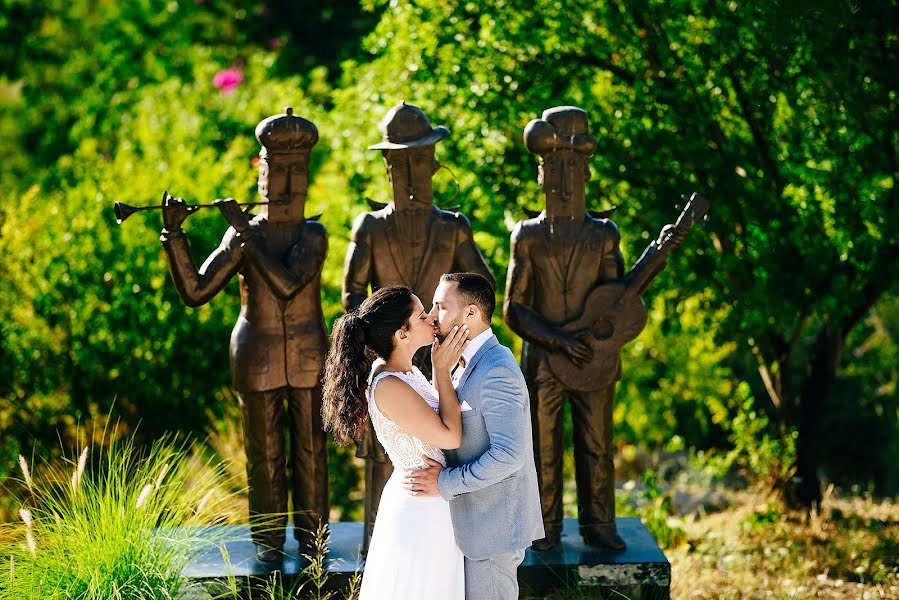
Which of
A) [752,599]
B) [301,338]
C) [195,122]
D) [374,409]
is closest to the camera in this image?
[374,409]

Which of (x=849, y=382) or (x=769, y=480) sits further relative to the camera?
(x=849, y=382)

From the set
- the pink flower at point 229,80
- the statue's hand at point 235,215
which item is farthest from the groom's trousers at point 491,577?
the pink flower at point 229,80

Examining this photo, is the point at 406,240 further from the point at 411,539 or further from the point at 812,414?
the point at 812,414

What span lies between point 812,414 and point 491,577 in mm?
4430

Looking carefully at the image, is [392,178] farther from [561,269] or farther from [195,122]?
[195,122]

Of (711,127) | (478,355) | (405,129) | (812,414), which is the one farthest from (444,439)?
(812,414)

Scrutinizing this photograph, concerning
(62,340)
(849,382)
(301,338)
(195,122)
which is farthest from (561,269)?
(195,122)

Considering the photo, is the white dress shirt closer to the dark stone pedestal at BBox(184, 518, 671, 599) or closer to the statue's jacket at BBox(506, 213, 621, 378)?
the statue's jacket at BBox(506, 213, 621, 378)

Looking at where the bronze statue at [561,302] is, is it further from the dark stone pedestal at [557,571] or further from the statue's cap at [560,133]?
the dark stone pedestal at [557,571]

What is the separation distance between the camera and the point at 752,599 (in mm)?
5898

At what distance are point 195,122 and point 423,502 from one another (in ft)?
28.4

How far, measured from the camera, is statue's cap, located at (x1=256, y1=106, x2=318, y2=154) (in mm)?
5160

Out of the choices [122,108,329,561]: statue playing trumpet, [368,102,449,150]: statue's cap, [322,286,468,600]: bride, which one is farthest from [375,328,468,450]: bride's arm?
[368,102,449,150]: statue's cap

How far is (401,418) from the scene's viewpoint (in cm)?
369
